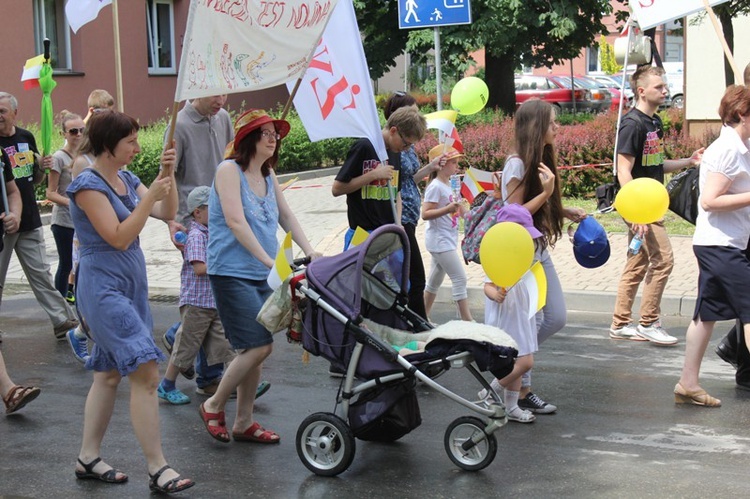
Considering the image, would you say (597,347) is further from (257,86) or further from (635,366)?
(257,86)

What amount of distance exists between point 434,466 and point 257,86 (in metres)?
2.19

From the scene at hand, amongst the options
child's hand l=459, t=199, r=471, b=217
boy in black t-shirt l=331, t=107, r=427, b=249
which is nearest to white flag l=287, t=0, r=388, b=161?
boy in black t-shirt l=331, t=107, r=427, b=249

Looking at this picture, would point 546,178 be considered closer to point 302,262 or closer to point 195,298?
point 302,262

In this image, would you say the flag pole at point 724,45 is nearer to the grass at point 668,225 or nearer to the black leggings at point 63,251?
the grass at point 668,225

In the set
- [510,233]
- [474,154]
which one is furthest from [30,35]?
[510,233]

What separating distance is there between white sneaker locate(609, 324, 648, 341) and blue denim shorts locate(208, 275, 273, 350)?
12.3ft

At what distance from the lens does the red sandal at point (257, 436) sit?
591 cm

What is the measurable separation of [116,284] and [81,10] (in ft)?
17.6

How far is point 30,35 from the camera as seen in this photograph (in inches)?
870

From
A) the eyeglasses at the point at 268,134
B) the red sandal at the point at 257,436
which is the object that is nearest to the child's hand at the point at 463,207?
the eyeglasses at the point at 268,134

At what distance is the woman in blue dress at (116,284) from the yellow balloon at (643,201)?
9.71 ft

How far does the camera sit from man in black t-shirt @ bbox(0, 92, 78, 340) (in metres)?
8.24

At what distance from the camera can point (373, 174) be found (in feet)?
23.2

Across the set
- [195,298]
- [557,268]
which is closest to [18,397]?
[195,298]
